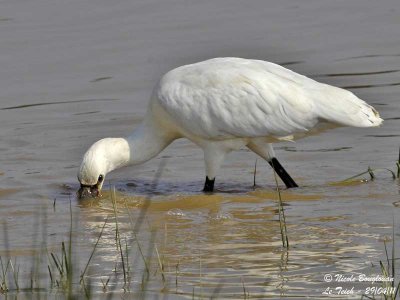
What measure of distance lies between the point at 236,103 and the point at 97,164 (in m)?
1.34

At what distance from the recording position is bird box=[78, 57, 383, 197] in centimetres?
1055

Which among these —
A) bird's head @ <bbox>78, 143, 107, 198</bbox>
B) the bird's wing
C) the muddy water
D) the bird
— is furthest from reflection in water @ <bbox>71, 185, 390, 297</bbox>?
the bird's wing

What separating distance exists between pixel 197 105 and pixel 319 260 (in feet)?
9.58

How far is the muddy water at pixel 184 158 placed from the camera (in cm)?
805

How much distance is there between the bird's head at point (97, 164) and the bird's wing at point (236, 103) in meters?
0.70

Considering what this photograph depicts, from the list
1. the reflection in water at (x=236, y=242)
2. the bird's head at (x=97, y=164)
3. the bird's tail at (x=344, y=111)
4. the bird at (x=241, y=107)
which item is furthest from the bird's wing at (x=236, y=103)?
the bird's head at (x=97, y=164)

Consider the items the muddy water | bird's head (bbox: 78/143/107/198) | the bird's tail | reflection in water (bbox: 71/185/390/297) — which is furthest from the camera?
bird's head (bbox: 78/143/107/198)

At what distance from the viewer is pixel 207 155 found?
1093 cm
